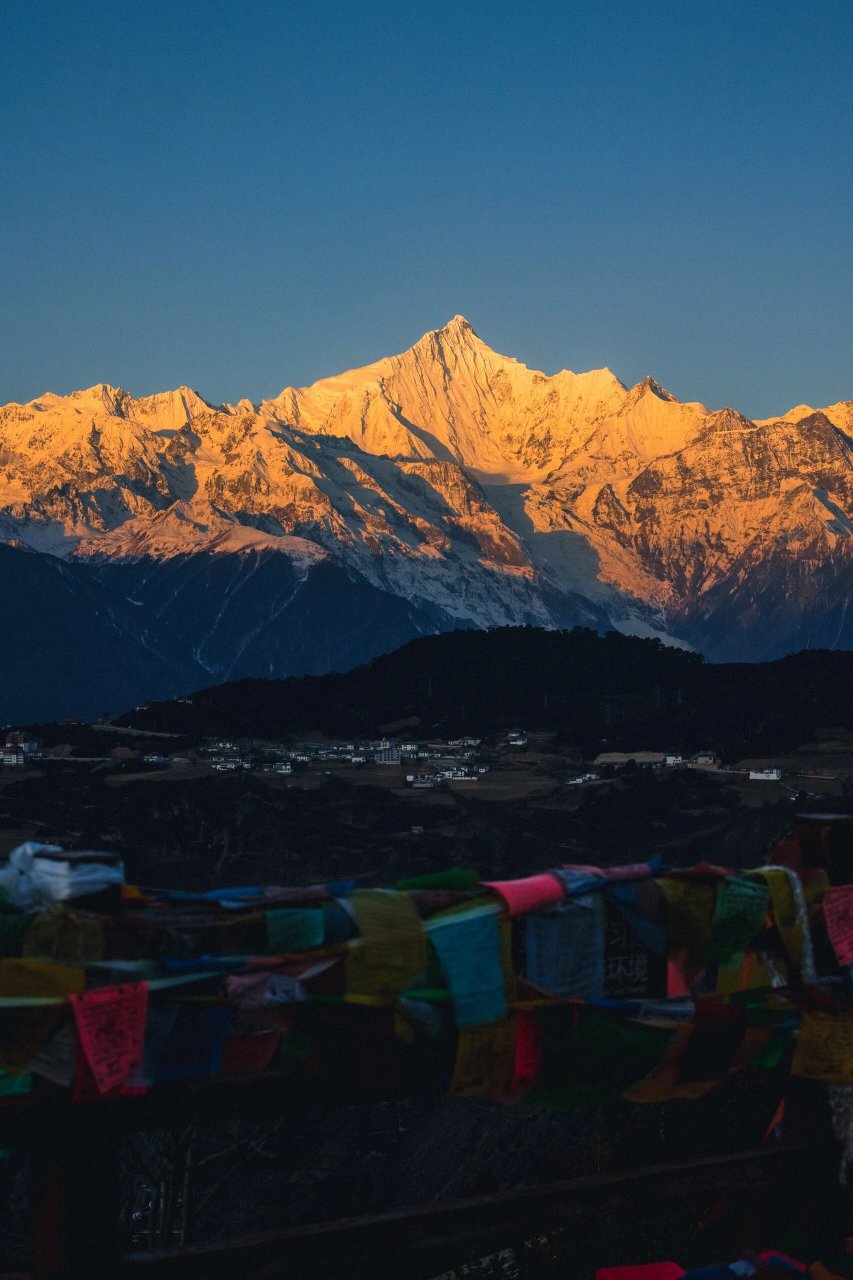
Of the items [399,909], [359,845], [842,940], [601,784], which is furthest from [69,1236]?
[601,784]

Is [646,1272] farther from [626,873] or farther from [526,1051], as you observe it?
[626,873]

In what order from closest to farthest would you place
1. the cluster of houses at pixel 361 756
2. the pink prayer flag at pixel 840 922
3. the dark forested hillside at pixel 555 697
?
the pink prayer flag at pixel 840 922 < the cluster of houses at pixel 361 756 < the dark forested hillside at pixel 555 697

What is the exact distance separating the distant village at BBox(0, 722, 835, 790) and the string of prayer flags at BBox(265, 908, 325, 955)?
188 feet

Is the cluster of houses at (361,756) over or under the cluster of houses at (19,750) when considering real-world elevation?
under

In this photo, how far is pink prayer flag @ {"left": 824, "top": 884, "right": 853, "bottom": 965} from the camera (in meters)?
5.31

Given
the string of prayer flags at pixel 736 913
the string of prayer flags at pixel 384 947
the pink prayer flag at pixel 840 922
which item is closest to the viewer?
the string of prayer flags at pixel 384 947

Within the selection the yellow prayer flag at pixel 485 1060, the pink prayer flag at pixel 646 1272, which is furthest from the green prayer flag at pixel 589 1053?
the pink prayer flag at pixel 646 1272

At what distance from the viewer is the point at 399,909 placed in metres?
4.58

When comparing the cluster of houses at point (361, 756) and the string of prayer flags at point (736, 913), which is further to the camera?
the cluster of houses at point (361, 756)

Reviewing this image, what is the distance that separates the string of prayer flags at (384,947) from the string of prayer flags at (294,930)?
0.11m

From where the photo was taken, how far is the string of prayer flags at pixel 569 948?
4.84 meters

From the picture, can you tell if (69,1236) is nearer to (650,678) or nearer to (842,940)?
(842,940)

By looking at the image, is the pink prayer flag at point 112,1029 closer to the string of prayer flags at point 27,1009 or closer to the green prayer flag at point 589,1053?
the string of prayer flags at point 27,1009

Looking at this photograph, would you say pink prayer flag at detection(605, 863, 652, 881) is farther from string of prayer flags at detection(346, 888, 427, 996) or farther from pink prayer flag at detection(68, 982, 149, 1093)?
pink prayer flag at detection(68, 982, 149, 1093)
